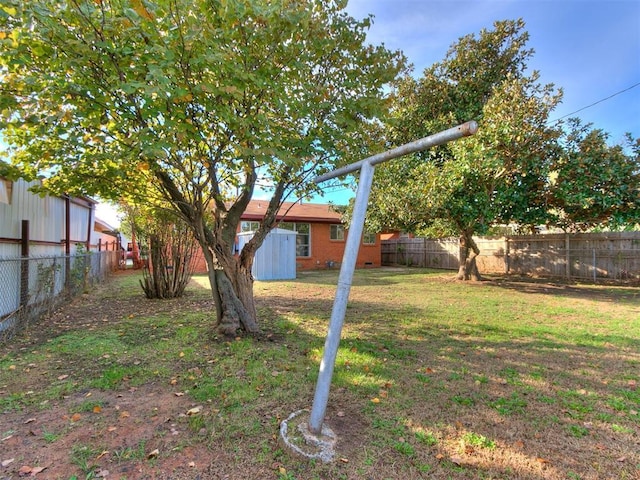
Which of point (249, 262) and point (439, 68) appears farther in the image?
point (439, 68)

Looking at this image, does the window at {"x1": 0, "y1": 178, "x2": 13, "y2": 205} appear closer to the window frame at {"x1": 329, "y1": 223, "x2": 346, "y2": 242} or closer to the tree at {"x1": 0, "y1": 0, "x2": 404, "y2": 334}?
the tree at {"x1": 0, "y1": 0, "x2": 404, "y2": 334}

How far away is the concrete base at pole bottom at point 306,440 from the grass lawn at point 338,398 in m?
0.06

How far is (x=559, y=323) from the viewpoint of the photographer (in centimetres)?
633

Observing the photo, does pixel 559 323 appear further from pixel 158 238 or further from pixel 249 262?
pixel 158 238

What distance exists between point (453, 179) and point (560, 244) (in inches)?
278

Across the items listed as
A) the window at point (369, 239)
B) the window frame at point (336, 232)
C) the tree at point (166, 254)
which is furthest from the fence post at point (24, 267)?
the window at point (369, 239)

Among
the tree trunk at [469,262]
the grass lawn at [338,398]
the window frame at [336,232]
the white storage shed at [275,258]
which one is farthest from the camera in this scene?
the window frame at [336,232]

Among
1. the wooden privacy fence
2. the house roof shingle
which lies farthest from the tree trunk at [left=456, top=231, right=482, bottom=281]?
the house roof shingle

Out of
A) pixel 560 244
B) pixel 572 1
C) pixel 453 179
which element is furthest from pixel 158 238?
pixel 560 244

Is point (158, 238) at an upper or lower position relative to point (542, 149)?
lower

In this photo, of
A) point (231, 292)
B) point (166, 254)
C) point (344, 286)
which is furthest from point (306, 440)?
point (166, 254)

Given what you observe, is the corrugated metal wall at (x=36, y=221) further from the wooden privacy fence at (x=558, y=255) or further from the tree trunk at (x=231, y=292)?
the wooden privacy fence at (x=558, y=255)

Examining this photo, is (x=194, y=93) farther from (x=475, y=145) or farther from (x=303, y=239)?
(x=303, y=239)

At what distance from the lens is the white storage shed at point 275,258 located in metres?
14.1
